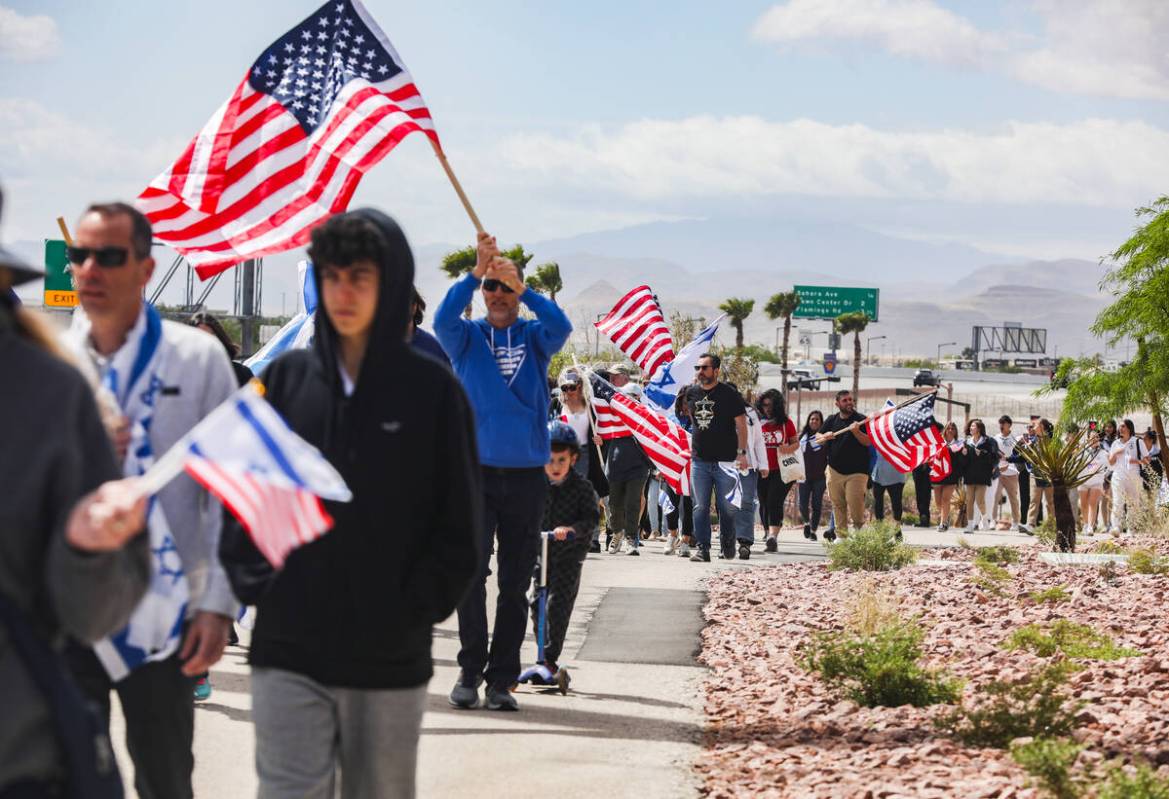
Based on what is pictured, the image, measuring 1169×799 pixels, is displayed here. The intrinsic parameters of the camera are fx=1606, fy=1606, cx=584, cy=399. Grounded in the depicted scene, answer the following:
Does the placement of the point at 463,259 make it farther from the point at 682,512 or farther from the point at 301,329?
the point at 301,329

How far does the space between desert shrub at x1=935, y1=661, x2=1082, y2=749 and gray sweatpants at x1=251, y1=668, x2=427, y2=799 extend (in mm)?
3827

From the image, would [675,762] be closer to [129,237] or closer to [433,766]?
[433,766]

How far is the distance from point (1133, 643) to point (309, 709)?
6938 millimetres

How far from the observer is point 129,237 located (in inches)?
175

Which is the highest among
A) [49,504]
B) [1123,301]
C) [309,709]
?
[1123,301]

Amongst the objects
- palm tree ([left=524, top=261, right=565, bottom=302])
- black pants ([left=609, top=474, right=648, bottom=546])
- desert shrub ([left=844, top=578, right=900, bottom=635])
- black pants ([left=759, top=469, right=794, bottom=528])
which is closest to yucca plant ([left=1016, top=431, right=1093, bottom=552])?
black pants ([left=759, top=469, right=794, bottom=528])

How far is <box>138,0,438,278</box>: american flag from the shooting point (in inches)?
288

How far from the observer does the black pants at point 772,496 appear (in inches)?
779

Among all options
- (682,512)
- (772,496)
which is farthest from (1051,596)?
(772,496)

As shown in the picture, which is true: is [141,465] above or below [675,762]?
above

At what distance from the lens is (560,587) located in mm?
8867

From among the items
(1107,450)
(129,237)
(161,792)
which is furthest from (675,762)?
(1107,450)

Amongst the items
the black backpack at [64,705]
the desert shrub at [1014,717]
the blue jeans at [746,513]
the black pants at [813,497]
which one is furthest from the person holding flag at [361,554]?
the black pants at [813,497]

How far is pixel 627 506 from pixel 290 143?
10839mm
